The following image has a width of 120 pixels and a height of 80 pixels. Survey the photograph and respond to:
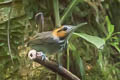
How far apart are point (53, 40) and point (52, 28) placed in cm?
56

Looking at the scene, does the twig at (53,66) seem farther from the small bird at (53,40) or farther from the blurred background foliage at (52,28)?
the blurred background foliage at (52,28)

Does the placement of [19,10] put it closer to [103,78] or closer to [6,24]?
[6,24]

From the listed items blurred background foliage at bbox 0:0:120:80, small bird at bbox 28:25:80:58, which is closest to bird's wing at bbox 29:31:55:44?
→ small bird at bbox 28:25:80:58

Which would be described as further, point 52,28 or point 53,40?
point 52,28

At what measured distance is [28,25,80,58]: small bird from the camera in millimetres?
1220

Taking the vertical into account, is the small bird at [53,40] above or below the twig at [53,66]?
above

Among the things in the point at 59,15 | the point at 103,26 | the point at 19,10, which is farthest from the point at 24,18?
the point at 103,26

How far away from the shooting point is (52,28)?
1.81 meters

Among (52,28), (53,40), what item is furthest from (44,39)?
(52,28)

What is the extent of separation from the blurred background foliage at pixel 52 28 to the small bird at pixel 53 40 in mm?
345

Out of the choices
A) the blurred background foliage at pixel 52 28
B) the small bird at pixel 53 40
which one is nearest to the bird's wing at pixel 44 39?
the small bird at pixel 53 40

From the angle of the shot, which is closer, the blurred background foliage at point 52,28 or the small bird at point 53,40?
the small bird at point 53,40

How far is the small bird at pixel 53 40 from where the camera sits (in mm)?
1220

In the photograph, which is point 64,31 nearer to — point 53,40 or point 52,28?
point 53,40
